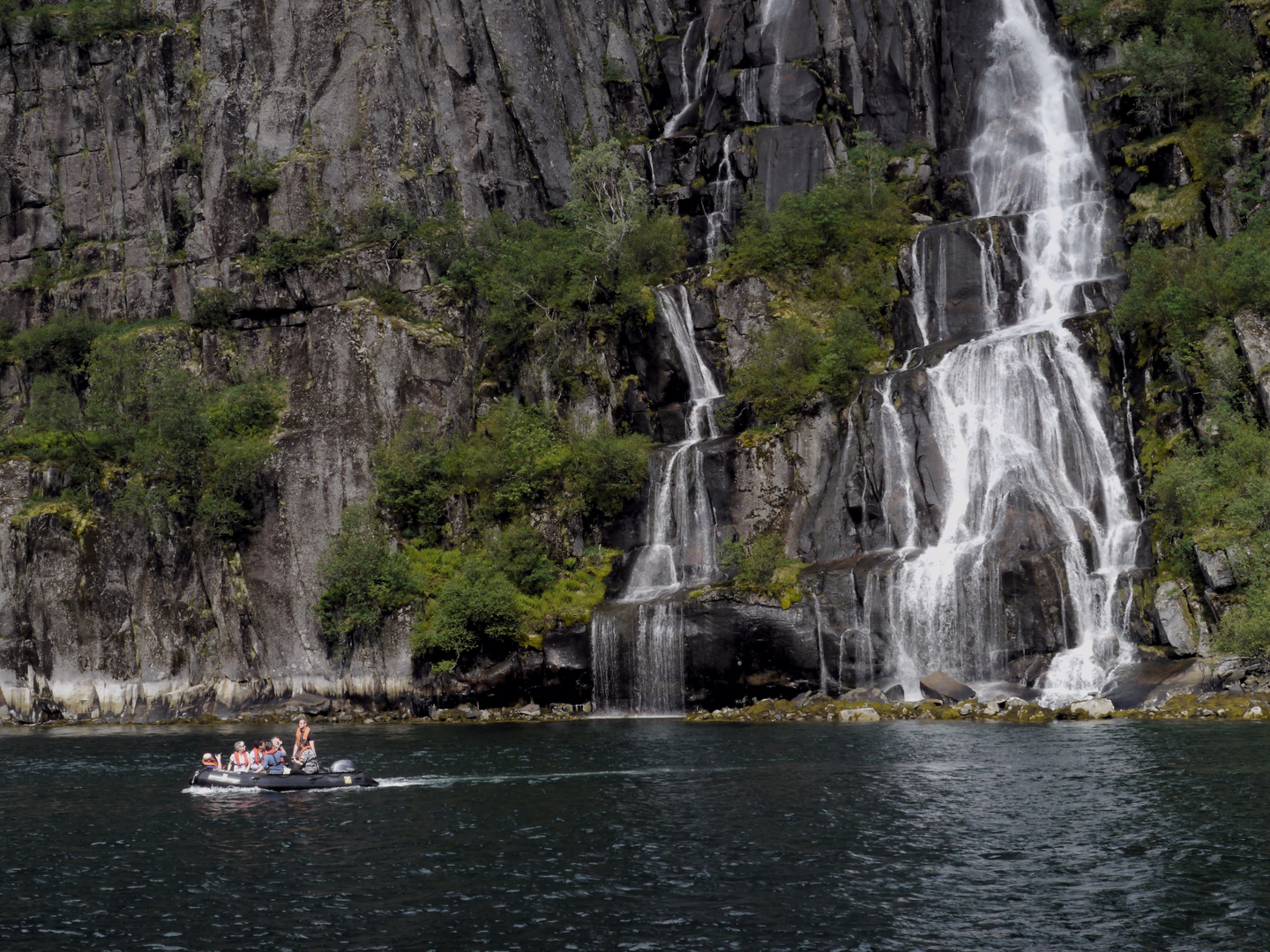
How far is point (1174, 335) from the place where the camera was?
48.2 meters

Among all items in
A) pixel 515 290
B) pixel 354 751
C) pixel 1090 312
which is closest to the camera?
pixel 354 751

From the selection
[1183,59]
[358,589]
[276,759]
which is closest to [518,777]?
[276,759]

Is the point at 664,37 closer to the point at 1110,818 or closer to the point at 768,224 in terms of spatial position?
the point at 768,224

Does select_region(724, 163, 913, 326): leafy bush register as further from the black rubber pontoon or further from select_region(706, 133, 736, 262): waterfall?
the black rubber pontoon

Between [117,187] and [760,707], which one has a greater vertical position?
[117,187]

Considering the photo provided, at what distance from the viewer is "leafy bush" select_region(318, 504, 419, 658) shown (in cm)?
5522

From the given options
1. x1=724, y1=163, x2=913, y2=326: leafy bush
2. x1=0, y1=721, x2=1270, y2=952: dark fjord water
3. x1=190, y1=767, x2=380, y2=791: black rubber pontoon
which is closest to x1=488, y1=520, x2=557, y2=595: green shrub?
x1=0, y1=721, x2=1270, y2=952: dark fjord water

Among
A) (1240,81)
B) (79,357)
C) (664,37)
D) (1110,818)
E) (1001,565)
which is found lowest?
(1110,818)

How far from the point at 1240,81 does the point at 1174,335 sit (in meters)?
19.3

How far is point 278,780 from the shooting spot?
1270 inches

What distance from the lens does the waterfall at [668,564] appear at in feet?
162

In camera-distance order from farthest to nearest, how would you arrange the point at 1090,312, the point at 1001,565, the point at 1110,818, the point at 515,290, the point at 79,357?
the point at 79,357
the point at 515,290
the point at 1090,312
the point at 1001,565
the point at 1110,818

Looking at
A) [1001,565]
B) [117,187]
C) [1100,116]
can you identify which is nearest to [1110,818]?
[1001,565]

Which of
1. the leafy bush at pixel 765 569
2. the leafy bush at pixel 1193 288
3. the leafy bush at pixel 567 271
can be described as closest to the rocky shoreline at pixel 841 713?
the leafy bush at pixel 765 569
